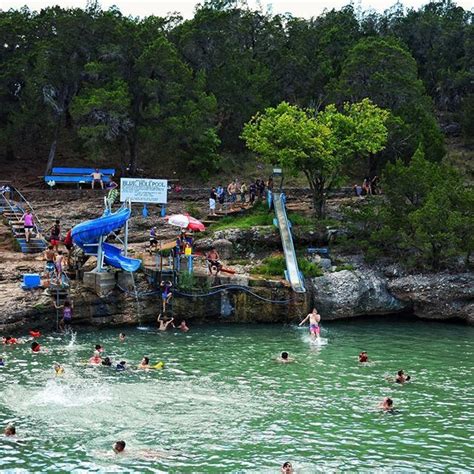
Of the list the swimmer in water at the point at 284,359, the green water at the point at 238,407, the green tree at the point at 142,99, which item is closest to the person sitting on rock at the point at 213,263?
the green water at the point at 238,407

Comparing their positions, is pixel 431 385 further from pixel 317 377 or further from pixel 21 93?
pixel 21 93

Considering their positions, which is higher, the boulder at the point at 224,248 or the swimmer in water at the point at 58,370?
the boulder at the point at 224,248

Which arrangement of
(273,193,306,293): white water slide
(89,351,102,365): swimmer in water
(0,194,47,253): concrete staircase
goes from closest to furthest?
(89,351,102,365): swimmer in water < (273,193,306,293): white water slide < (0,194,47,253): concrete staircase

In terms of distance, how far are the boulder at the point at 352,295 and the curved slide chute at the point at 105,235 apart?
31.4ft

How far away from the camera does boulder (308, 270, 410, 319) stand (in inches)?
1455

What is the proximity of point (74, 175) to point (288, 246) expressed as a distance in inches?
787

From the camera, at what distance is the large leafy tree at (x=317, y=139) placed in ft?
139

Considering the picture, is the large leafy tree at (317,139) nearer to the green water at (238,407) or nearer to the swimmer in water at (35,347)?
the green water at (238,407)

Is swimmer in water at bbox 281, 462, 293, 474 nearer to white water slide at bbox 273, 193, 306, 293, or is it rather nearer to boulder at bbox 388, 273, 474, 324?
Answer: white water slide at bbox 273, 193, 306, 293

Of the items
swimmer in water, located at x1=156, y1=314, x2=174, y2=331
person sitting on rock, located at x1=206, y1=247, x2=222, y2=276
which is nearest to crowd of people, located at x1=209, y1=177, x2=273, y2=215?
person sitting on rock, located at x1=206, y1=247, x2=222, y2=276

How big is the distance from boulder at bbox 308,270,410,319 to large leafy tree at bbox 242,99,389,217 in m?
7.69

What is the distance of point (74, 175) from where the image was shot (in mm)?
52281

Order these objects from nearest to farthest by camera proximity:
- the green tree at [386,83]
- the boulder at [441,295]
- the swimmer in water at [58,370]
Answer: the swimmer in water at [58,370], the boulder at [441,295], the green tree at [386,83]

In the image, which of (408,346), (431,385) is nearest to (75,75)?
(408,346)
